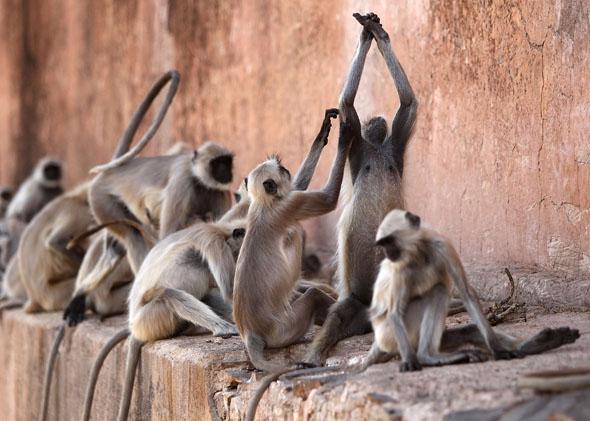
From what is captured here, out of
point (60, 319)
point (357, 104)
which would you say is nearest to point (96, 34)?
point (60, 319)

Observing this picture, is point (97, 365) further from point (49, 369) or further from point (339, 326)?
point (339, 326)

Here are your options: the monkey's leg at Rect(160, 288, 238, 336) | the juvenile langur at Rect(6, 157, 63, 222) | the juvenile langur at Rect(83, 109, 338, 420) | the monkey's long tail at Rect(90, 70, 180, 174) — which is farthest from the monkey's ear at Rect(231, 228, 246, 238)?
the juvenile langur at Rect(6, 157, 63, 222)

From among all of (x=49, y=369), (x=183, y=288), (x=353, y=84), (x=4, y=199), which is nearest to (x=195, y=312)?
(x=183, y=288)

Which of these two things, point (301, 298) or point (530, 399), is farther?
point (301, 298)

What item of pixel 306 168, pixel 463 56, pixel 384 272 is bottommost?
pixel 384 272

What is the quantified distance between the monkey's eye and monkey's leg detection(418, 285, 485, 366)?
1.12 meters

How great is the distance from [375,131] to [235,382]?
4.32 ft

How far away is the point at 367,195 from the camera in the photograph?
16.5 ft

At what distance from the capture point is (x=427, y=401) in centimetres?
322

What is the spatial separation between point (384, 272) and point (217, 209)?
3162 millimetres

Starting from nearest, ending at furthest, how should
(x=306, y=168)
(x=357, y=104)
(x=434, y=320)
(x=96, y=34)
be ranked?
(x=434, y=320), (x=306, y=168), (x=357, y=104), (x=96, y=34)

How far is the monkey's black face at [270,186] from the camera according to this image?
459cm

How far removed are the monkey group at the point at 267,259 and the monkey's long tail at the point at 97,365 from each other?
1 centimetres

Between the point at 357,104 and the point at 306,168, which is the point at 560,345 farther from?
the point at 357,104
